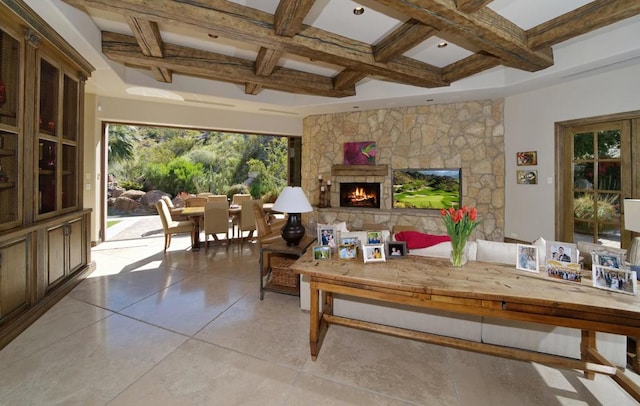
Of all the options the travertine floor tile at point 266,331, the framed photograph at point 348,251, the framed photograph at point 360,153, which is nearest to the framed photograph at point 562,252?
the framed photograph at point 348,251

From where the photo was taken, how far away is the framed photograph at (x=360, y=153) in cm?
578

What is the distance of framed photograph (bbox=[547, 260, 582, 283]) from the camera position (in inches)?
63.6

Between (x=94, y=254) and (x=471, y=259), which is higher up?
(x=471, y=259)

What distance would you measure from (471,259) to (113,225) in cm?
855

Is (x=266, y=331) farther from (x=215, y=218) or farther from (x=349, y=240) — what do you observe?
(x=215, y=218)

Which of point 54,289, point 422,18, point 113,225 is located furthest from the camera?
point 113,225

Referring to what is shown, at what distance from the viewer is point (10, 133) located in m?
2.36

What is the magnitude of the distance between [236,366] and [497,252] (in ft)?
7.20

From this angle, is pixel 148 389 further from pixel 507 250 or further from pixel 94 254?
pixel 94 254

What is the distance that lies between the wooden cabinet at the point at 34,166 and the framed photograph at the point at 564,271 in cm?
407

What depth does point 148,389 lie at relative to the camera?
1659mm

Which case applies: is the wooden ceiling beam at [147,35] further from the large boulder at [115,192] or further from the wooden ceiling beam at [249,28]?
the large boulder at [115,192]

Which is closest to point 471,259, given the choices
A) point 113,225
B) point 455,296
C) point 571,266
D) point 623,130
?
point 571,266

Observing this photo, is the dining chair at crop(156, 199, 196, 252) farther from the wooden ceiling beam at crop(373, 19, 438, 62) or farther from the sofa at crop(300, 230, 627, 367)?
the wooden ceiling beam at crop(373, 19, 438, 62)
